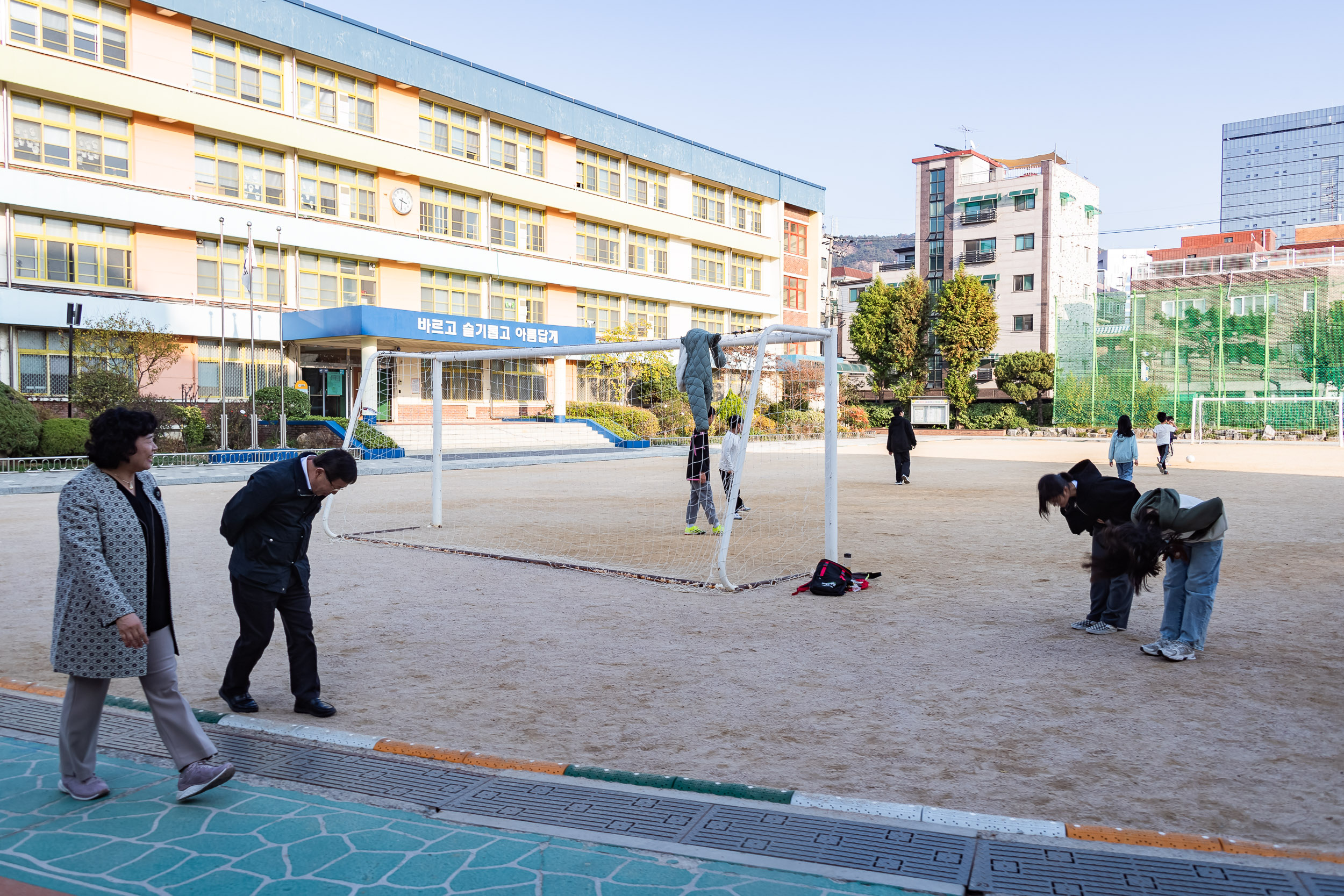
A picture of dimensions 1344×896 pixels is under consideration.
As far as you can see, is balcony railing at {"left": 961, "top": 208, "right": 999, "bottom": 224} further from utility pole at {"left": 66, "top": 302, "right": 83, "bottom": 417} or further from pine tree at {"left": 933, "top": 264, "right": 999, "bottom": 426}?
utility pole at {"left": 66, "top": 302, "right": 83, "bottom": 417}

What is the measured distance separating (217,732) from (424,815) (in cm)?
168

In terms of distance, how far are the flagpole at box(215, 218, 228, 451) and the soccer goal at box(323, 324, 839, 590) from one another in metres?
5.30

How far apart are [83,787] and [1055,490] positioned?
5.84 meters

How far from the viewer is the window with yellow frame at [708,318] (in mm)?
54906

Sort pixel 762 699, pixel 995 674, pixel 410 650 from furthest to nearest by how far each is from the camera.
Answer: pixel 410 650 → pixel 995 674 → pixel 762 699

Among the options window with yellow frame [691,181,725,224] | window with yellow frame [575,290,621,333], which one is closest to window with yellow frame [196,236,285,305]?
window with yellow frame [575,290,621,333]

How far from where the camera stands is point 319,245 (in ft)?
117

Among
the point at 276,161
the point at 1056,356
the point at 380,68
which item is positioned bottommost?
the point at 1056,356

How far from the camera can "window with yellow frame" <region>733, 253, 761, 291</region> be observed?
57.7 metres

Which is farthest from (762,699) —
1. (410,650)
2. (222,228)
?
(222,228)

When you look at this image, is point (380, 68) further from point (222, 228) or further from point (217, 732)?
point (217, 732)

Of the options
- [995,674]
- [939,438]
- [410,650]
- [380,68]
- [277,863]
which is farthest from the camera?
[939,438]

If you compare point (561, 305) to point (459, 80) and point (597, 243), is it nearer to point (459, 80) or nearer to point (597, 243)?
point (597, 243)

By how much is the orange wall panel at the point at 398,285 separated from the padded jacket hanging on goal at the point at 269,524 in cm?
3459
